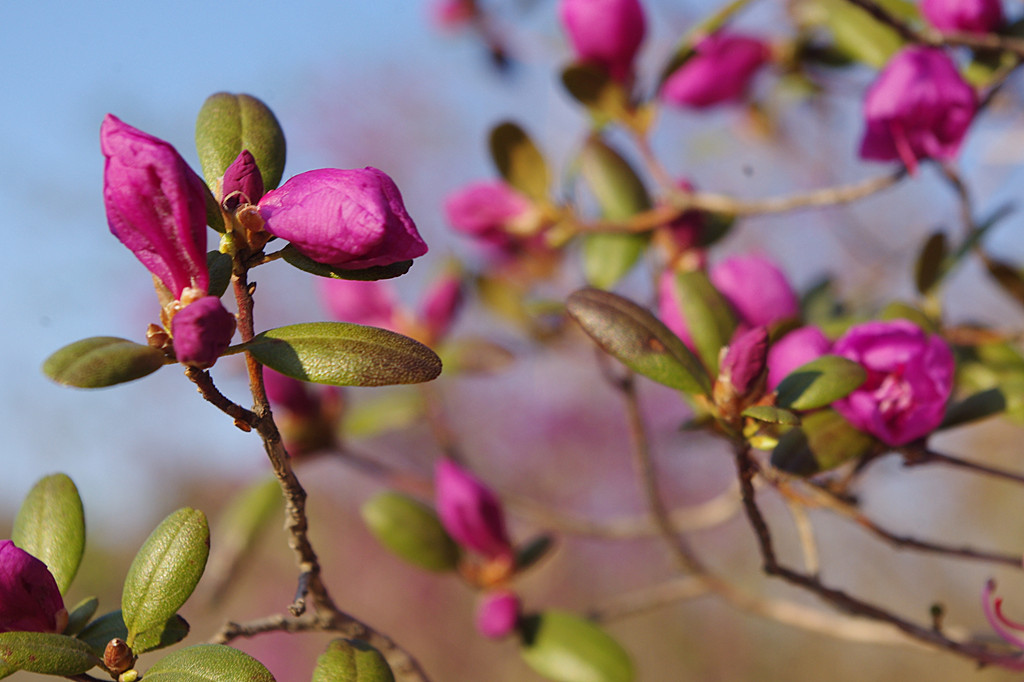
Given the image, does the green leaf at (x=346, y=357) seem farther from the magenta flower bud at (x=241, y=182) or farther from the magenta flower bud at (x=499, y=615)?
the magenta flower bud at (x=499, y=615)

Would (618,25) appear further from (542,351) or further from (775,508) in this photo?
(775,508)

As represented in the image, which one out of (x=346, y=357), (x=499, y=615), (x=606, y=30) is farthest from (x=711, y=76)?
(x=346, y=357)

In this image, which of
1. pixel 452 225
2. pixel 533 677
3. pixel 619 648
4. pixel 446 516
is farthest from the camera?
pixel 533 677

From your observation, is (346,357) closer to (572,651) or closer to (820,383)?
(820,383)

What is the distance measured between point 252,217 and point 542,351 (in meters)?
1.12

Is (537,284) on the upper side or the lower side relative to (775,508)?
upper

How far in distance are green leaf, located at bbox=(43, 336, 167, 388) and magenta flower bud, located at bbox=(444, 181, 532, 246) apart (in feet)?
2.71

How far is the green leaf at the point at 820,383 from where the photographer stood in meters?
0.60

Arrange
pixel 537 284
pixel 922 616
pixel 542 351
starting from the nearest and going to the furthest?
1. pixel 542 351
2. pixel 537 284
3. pixel 922 616

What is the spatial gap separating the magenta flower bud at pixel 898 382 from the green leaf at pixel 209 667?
506 mm

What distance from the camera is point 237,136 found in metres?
0.59

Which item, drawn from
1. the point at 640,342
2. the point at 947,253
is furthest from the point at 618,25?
the point at 640,342

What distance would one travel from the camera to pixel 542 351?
1605 millimetres

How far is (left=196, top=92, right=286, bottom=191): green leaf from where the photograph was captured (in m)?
0.58
